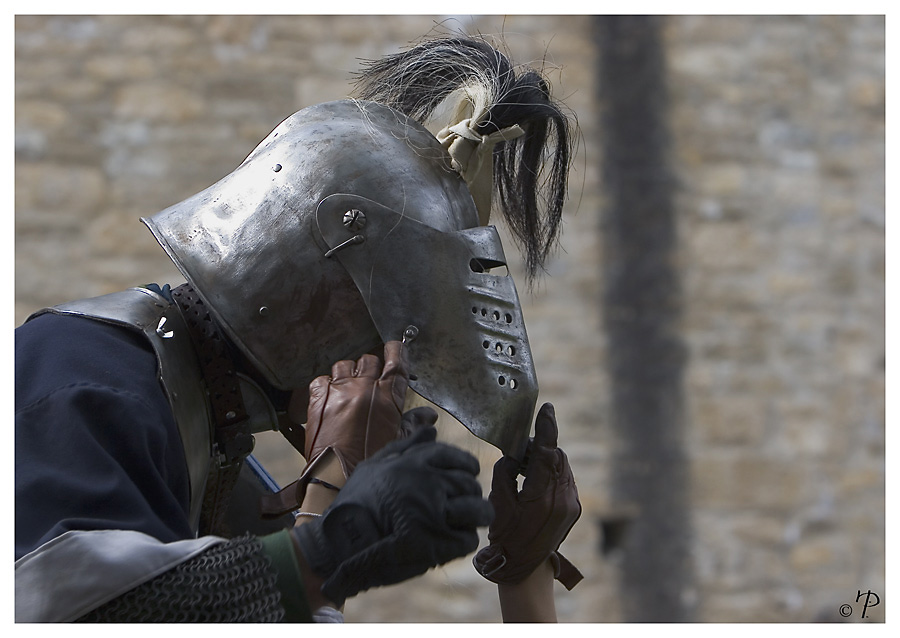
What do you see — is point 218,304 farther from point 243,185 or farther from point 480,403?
point 480,403

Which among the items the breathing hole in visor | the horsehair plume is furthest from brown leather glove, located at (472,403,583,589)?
the horsehair plume

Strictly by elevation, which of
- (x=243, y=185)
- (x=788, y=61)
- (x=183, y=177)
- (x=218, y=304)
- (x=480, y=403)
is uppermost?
(x=788, y=61)

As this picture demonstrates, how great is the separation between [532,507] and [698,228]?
10.6 feet

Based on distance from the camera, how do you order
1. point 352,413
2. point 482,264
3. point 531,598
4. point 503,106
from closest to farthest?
point 352,413 → point 482,264 → point 531,598 → point 503,106

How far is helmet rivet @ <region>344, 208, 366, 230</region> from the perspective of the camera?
205 centimetres

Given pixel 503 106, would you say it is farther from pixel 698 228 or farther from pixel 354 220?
pixel 698 228

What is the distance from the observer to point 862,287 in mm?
5184

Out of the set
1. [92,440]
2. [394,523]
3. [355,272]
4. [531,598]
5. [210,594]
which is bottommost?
[531,598]

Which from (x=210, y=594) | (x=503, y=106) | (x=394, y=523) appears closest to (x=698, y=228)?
(x=503, y=106)

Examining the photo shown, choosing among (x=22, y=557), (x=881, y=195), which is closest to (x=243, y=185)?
(x=22, y=557)

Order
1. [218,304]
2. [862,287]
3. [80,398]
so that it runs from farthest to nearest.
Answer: [862,287] → [218,304] → [80,398]

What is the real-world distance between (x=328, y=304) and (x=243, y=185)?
1.05 feet

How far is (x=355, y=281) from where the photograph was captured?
6.70ft

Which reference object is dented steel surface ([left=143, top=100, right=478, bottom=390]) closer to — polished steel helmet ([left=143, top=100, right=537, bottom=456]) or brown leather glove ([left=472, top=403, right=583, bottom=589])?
polished steel helmet ([left=143, top=100, right=537, bottom=456])
